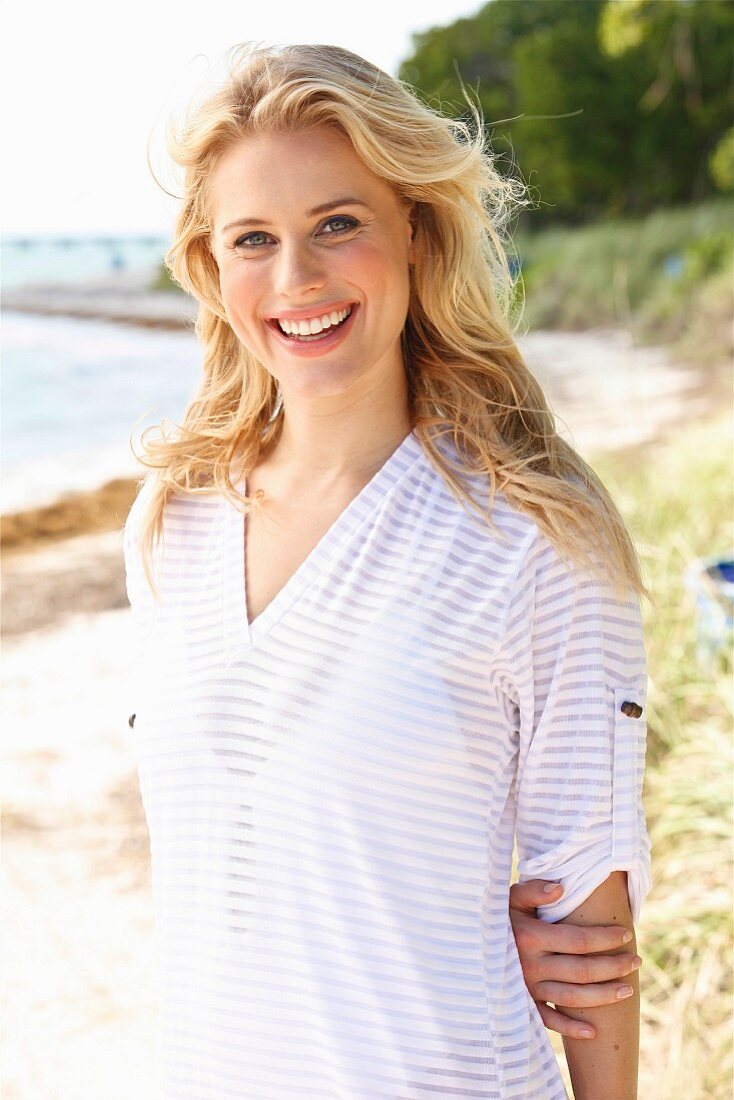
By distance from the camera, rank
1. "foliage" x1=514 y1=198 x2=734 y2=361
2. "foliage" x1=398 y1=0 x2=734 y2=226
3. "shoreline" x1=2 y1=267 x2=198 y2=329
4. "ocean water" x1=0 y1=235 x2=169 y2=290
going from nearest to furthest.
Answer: "foliage" x1=514 y1=198 x2=734 y2=361
"foliage" x1=398 y1=0 x2=734 y2=226
"shoreline" x1=2 y1=267 x2=198 y2=329
"ocean water" x1=0 y1=235 x2=169 y2=290

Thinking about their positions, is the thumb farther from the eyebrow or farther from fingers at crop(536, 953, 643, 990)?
the eyebrow

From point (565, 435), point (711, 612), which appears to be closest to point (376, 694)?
point (565, 435)

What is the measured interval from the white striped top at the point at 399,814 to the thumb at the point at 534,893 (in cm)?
1

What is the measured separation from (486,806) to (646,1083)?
5.84ft

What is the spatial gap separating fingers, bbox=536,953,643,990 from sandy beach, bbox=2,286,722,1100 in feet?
2.31

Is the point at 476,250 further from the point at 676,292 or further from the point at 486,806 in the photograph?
the point at 676,292

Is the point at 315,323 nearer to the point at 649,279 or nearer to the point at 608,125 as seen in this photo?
the point at 649,279

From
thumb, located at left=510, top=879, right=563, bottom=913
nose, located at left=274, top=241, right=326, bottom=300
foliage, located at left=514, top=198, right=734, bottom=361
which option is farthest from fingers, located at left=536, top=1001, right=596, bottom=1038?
foliage, located at left=514, top=198, right=734, bottom=361

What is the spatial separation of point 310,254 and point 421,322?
0.97ft

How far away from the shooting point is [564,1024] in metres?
1.51

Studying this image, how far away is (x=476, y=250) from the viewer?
175 cm

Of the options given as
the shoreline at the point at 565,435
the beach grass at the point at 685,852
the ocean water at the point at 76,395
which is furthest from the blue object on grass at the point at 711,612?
the ocean water at the point at 76,395

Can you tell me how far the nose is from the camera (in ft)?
5.01

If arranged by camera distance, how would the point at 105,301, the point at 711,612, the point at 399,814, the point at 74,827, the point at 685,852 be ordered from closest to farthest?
the point at 399,814 < the point at 685,852 < the point at 711,612 < the point at 74,827 < the point at 105,301
